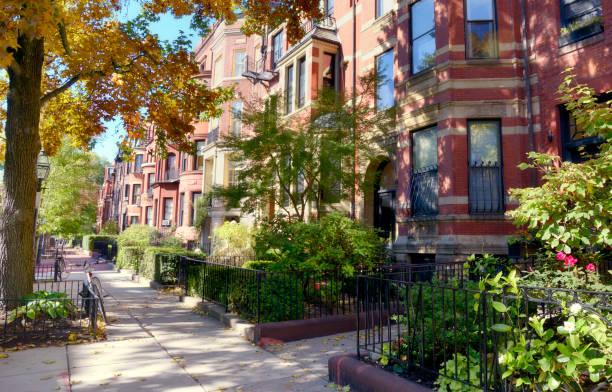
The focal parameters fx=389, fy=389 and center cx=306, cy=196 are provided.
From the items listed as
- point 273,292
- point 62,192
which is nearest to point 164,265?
point 273,292

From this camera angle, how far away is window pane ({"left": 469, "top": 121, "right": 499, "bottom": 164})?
11.2 metres

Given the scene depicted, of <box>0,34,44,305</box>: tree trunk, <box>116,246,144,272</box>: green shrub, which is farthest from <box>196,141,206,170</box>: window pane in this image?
<box>0,34,44,305</box>: tree trunk

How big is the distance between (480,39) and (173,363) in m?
11.7

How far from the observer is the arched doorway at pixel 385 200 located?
47.0ft

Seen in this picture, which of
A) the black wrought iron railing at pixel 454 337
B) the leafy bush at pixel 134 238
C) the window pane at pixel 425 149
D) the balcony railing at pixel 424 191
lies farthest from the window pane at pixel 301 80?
the black wrought iron railing at pixel 454 337

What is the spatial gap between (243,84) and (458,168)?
20126 millimetres

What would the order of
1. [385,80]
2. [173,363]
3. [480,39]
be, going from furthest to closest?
[385,80]
[480,39]
[173,363]

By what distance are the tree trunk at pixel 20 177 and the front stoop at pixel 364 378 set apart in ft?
21.1

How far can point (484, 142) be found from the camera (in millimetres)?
11273

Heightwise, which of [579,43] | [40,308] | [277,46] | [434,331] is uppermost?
[277,46]

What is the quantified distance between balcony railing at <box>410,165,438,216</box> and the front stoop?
780 centimetres

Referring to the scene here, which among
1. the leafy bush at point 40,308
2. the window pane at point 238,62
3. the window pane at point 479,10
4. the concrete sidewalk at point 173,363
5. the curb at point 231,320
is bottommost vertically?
the concrete sidewalk at point 173,363

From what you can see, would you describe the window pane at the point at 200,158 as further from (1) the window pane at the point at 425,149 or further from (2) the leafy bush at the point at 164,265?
(1) the window pane at the point at 425,149

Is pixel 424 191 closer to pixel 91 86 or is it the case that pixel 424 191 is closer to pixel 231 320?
pixel 231 320
